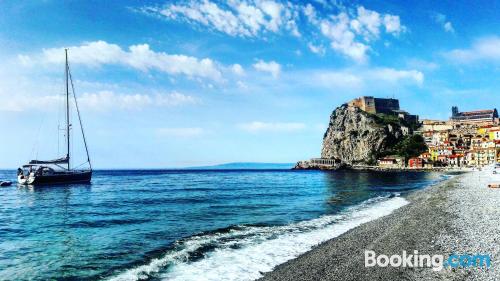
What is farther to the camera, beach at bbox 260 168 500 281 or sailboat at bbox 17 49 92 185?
sailboat at bbox 17 49 92 185

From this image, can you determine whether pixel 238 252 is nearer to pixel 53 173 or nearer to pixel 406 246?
pixel 406 246

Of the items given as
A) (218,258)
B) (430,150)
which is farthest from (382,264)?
(430,150)

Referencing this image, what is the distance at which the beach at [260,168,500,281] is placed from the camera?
13.0 m

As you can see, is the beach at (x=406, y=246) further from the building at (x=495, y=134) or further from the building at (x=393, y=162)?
the building at (x=393, y=162)

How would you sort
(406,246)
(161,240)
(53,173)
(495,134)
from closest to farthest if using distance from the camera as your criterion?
(406,246) → (161,240) → (53,173) → (495,134)

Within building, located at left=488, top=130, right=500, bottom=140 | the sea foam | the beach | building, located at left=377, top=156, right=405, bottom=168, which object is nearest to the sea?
the sea foam

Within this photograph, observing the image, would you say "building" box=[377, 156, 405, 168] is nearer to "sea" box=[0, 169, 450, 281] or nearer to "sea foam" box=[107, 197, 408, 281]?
"sea" box=[0, 169, 450, 281]

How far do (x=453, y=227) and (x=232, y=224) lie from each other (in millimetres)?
15482

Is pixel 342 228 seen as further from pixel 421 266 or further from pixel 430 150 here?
pixel 430 150

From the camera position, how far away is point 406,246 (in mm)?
16938

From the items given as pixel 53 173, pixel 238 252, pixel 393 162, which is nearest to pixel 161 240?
pixel 238 252

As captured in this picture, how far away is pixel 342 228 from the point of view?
80.6ft

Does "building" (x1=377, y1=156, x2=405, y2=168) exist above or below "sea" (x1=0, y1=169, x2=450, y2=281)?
above

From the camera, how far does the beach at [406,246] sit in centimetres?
1300
